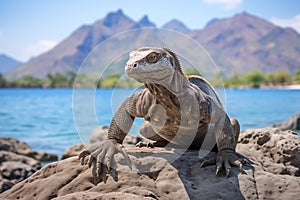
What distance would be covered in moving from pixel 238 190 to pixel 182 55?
6.72 ft

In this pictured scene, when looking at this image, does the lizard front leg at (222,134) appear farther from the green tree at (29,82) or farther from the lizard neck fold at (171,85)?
the green tree at (29,82)

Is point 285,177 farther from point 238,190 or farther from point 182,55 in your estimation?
point 182,55

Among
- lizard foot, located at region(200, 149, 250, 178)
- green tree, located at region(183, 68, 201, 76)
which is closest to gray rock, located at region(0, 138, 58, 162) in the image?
green tree, located at region(183, 68, 201, 76)

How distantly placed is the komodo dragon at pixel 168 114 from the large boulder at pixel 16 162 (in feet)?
20.9

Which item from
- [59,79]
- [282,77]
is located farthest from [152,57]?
[59,79]

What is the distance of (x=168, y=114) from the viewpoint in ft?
19.0

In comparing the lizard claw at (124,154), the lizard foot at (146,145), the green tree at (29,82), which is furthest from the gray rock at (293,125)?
the green tree at (29,82)

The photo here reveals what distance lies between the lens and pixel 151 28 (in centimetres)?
595

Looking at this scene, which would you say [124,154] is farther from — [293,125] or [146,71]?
[293,125]

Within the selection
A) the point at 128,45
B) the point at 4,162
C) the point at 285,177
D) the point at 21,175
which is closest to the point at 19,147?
the point at 4,162

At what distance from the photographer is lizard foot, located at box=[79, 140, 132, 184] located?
5.42m

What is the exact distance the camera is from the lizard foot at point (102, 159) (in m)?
5.42

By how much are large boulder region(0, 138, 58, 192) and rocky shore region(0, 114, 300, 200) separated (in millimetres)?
6147

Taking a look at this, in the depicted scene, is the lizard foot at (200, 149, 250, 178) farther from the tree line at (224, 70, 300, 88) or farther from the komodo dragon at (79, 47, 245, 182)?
the tree line at (224, 70, 300, 88)
